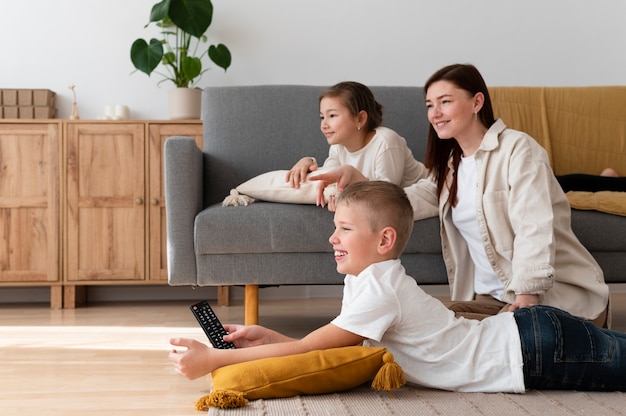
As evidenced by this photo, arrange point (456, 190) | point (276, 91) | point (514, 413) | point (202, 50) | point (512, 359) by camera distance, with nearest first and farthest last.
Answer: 1. point (514, 413)
2. point (512, 359)
3. point (456, 190)
4. point (276, 91)
5. point (202, 50)

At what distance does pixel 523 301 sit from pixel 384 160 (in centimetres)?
80

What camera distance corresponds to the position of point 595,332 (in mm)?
1574

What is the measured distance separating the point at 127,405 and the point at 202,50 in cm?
261

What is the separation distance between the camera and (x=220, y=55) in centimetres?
380

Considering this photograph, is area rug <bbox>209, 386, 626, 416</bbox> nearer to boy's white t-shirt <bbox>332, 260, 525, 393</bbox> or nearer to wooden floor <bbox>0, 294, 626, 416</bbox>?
boy's white t-shirt <bbox>332, 260, 525, 393</bbox>

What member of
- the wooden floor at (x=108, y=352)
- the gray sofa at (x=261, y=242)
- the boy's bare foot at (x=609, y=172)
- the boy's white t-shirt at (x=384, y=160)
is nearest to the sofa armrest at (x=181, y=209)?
the gray sofa at (x=261, y=242)

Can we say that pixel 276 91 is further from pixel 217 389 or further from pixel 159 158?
pixel 217 389

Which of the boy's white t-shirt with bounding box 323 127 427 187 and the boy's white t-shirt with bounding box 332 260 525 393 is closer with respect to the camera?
the boy's white t-shirt with bounding box 332 260 525 393

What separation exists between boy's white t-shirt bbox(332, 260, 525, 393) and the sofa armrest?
3.32 ft

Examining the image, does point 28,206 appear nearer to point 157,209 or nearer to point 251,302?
point 157,209

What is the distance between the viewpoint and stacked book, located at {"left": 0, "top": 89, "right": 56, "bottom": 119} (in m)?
3.63

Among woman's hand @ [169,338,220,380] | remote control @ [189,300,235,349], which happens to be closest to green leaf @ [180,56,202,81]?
remote control @ [189,300,235,349]

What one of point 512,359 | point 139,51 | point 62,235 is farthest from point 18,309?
point 512,359

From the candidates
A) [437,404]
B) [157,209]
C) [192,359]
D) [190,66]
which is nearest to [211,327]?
[192,359]
